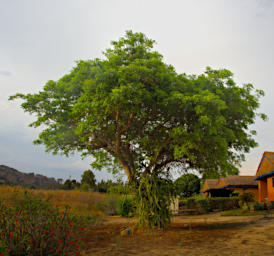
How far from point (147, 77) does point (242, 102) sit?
5.10 meters

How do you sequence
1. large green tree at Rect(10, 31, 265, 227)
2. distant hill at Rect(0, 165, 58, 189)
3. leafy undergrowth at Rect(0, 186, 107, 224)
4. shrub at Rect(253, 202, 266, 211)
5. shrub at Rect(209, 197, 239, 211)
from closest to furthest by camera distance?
large green tree at Rect(10, 31, 265, 227)
leafy undergrowth at Rect(0, 186, 107, 224)
shrub at Rect(253, 202, 266, 211)
shrub at Rect(209, 197, 239, 211)
distant hill at Rect(0, 165, 58, 189)

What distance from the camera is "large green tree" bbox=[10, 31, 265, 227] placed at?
1195 cm

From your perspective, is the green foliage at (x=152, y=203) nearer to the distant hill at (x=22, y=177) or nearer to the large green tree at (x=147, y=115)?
the large green tree at (x=147, y=115)

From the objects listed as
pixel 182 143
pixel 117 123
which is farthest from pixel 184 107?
pixel 117 123

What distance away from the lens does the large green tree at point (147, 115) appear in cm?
1195

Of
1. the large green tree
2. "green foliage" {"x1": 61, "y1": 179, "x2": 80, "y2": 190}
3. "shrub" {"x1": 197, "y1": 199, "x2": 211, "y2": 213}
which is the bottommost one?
"shrub" {"x1": 197, "y1": 199, "x2": 211, "y2": 213}

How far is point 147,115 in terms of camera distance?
13.8 metres

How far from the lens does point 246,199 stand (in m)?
27.0

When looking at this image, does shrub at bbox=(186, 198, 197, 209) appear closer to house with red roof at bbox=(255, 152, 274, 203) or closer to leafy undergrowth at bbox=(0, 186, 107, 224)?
house with red roof at bbox=(255, 152, 274, 203)

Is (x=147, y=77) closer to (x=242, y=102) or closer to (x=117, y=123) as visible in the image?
(x=117, y=123)

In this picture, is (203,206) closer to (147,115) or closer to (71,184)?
(147,115)

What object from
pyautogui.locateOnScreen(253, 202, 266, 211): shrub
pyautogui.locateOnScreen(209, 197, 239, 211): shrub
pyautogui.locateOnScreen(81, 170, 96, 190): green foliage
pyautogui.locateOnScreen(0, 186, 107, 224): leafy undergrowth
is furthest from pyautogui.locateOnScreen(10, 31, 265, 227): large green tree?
pyautogui.locateOnScreen(81, 170, 96, 190): green foliage

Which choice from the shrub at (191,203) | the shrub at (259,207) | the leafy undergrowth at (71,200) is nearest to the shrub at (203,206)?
the shrub at (191,203)

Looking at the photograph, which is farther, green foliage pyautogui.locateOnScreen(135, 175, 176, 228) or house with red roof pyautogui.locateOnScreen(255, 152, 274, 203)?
house with red roof pyautogui.locateOnScreen(255, 152, 274, 203)
